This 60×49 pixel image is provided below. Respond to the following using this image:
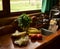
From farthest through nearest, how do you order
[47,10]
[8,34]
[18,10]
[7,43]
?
[47,10]
[18,10]
[8,34]
[7,43]

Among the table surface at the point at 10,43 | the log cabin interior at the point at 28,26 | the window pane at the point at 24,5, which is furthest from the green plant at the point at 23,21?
the window pane at the point at 24,5

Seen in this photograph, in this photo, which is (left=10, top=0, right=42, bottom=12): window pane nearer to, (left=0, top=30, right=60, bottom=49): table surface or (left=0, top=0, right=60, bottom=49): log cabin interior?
(left=0, top=0, right=60, bottom=49): log cabin interior

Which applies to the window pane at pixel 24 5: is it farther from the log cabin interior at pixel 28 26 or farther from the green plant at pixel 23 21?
the green plant at pixel 23 21

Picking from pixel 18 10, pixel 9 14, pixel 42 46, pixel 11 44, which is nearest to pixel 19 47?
pixel 11 44

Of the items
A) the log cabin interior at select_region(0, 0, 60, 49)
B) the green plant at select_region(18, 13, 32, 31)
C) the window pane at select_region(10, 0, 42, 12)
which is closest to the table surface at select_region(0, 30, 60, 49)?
the log cabin interior at select_region(0, 0, 60, 49)

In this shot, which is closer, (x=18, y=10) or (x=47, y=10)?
(x=18, y=10)

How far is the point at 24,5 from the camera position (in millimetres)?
3100

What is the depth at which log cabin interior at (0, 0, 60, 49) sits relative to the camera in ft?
5.05

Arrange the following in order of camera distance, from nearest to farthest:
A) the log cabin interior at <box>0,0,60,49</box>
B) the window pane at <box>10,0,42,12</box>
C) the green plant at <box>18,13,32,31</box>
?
1. the log cabin interior at <box>0,0,60,49</box>
2. the green plant at <box>18,13,32,31</box>
3. the window pane at <box>10,0,42,12</box>

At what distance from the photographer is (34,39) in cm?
168

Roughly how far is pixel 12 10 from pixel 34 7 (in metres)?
0.70

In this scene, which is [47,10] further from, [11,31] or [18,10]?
[11,31]

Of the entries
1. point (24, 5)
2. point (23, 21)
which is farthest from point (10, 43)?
point (24, 5)

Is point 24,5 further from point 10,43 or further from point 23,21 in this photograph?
point 10,43
